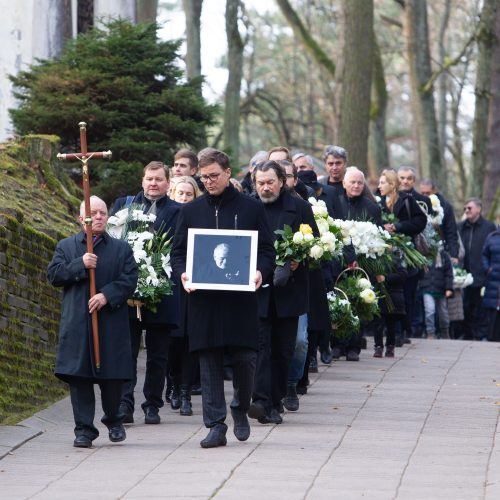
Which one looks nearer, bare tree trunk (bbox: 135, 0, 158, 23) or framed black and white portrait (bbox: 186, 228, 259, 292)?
framed black and white portrait (bbox: 186, 228, 259, 292)

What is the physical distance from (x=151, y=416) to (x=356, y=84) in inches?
530

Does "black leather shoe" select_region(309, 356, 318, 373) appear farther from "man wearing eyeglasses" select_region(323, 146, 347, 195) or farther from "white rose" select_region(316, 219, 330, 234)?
"white rose" select_region(316, 219, 330, 234)

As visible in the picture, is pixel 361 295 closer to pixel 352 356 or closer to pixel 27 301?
pixel 352 356

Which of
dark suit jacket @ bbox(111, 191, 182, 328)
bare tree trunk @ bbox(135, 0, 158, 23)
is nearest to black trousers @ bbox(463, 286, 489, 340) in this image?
bare tree trunk @ bbox(135, 0, 158, 23)

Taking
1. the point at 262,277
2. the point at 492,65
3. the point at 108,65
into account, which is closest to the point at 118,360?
the point at 262,277

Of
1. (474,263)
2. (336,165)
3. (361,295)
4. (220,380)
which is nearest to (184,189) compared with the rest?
(220,380)

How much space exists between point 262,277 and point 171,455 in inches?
52.7

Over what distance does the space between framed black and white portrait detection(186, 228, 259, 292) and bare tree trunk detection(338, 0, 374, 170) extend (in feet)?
46.2

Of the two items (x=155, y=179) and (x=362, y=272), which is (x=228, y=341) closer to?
(x=155, y=179)

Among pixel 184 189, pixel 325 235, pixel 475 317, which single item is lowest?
pixel 475 317

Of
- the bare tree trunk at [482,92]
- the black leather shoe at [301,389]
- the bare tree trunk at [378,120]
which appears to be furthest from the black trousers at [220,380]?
the bare tree trunk at [378,120]

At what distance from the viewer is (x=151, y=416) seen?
11312 millimetres

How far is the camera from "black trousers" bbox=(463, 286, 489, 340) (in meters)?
22.9

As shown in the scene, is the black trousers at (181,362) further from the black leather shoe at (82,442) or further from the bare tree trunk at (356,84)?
the bare tree trunk at (356,84)
